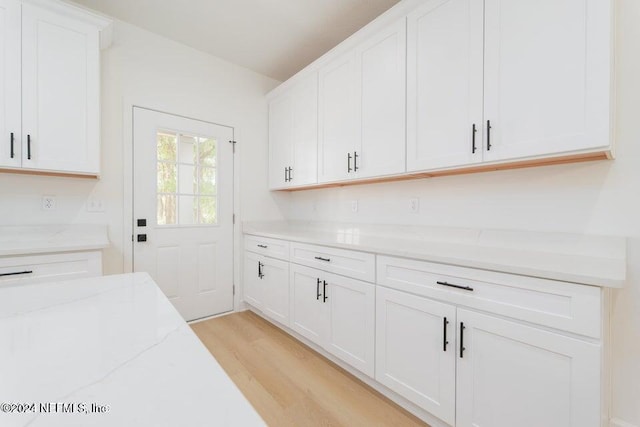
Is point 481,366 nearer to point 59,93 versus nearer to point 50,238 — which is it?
point 50,238

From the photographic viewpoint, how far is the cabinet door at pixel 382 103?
6.34 ft

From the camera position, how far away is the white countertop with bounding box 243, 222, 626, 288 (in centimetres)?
109

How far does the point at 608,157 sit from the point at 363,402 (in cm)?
183

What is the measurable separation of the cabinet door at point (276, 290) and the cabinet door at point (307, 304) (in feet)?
0.30

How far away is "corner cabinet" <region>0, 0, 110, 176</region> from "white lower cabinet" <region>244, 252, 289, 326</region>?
1.53m

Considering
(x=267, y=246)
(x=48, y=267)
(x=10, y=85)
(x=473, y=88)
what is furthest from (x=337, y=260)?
(x=10, y=85)

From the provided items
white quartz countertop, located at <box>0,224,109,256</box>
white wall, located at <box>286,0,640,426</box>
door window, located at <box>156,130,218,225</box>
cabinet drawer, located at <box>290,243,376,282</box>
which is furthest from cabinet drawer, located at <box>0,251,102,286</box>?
white wall, located at <box>286,0,640,426</box>

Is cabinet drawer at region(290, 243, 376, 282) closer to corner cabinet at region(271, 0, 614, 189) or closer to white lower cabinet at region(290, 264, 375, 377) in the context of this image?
white lower cabinet at region(290, 264, 375, 377)

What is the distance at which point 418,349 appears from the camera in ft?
4.97

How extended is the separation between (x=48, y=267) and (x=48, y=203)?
658 millimetres

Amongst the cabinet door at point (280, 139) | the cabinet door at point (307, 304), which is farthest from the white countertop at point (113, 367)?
the cabinet door at point (280, 139)

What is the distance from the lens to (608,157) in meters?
1.35

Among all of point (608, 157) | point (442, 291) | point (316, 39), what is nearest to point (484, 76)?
point (608, 157)

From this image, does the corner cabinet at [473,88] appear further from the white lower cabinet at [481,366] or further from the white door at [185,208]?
the white door at [185,208]
